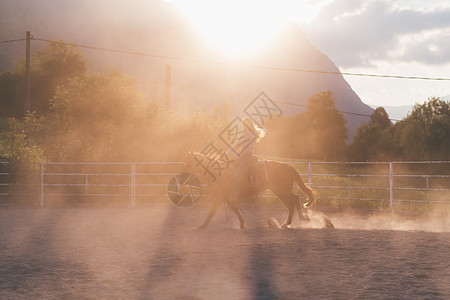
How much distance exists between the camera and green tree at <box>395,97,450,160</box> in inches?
1914

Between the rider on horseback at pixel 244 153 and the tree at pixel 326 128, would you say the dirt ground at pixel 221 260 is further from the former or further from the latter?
the tree at pixel 326 128

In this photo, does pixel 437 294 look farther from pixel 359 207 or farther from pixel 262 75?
pixel 262 75

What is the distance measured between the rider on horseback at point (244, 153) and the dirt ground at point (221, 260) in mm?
949

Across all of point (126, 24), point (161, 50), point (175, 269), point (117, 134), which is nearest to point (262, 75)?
point (161, 50)

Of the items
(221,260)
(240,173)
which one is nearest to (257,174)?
(240,173)

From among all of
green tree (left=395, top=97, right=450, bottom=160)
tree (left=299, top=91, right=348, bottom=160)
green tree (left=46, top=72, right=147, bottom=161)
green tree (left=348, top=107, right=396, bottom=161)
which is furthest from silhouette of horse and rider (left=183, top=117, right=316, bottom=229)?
green tree (left=348, top=107, right=396, bottom=161)

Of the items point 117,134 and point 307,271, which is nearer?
point 307,271

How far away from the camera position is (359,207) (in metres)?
14.9

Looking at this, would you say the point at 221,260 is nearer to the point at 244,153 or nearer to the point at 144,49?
the point at 244,153

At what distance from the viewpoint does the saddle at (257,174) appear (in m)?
9.15

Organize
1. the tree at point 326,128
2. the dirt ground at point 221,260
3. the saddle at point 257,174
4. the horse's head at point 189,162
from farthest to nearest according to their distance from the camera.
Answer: the tree at point 326,128 → the saddle at point 257,174 → the horse's head at point 189,162 → the dirt ground at point 221,260

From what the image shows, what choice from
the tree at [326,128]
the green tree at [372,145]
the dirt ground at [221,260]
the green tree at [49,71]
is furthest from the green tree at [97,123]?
the green tree at [372,145]

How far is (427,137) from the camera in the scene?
5034cm

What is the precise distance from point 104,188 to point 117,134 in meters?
2.90
